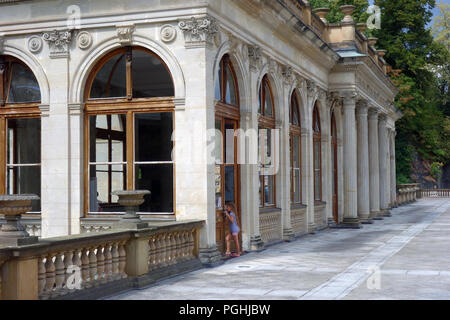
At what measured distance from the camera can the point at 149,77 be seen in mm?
13898

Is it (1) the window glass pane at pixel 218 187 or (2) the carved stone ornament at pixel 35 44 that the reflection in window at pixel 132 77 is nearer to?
(2) the carved stone ornament at pixel 35 44

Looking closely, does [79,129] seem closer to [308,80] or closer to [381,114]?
[308,80]

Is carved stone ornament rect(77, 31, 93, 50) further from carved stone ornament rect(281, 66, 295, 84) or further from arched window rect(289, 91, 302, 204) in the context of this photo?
arched window rect(289, 91, 302, 204)

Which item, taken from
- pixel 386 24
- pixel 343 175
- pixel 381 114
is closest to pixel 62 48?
pixel 343 175

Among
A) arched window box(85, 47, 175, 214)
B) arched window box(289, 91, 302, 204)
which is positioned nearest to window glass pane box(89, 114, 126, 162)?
arched window box(85, 47, 175, 214)

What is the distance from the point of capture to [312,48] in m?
21.3

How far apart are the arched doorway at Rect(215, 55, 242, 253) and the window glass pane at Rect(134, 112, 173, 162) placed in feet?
4.15

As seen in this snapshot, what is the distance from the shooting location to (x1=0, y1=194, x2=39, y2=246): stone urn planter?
8089mm

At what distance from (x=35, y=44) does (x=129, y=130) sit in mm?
3032

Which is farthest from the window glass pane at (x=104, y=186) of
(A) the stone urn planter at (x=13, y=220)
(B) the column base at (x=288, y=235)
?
(B) the column base at (x=288, y=235)

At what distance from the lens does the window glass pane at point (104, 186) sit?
14.2 metres

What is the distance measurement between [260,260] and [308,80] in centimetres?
918

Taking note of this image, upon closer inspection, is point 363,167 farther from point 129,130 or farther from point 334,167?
point 129,130

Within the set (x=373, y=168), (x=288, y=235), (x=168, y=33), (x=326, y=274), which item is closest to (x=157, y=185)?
(x=168, y=33)
